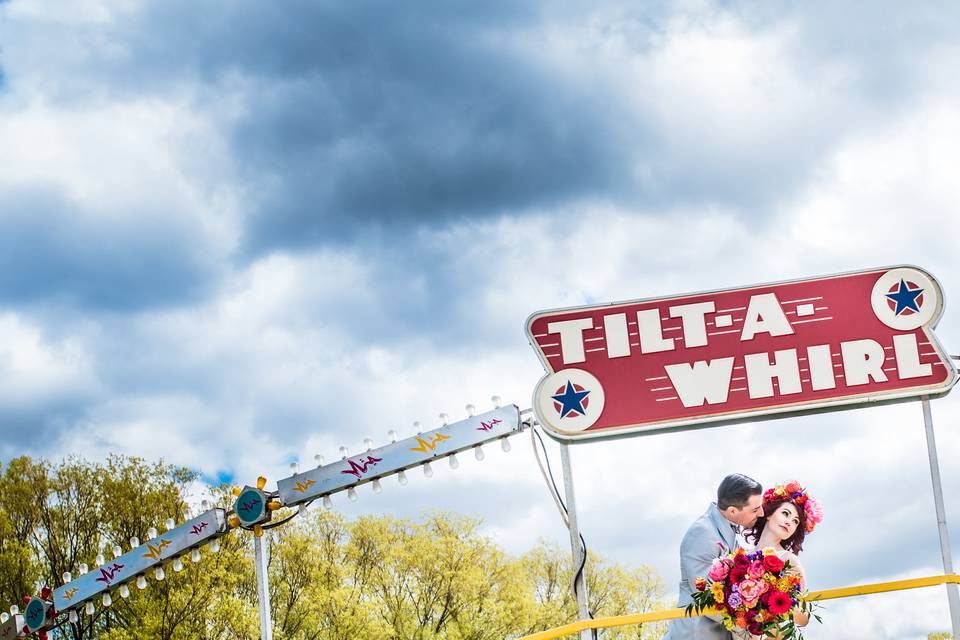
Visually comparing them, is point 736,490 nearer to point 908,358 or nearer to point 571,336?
point 908,358

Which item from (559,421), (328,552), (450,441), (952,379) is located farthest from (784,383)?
(328,552)

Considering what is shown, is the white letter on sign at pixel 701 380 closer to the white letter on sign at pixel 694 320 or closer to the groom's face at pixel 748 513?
the white letter on sign at pixel 694 320

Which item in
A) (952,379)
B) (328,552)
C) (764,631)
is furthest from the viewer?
(328,552)

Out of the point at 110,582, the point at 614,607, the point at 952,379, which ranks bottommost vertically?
the point at 614,607

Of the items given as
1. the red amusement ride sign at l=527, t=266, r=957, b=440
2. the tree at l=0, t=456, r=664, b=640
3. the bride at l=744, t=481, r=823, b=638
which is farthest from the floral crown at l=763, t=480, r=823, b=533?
the tree at l=0, t=456, r=664, b=640

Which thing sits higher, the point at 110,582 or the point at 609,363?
the point at 609,363

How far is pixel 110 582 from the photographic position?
64.7ft

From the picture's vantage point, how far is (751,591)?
33.0 feet

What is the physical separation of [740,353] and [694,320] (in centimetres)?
58

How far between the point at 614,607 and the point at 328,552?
9155mm

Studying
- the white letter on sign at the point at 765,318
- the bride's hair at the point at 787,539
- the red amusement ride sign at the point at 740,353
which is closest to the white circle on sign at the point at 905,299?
the red amusement ride sign at the point at 740,353

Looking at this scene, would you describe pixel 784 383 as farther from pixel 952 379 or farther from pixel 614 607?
pixel 614 607

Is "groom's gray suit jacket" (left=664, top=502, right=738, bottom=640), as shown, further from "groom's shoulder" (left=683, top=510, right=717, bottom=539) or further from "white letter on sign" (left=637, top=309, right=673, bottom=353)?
"white letter on sign" (left=637, top=309, right=673, bottom=353)

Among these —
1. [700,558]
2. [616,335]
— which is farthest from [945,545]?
[616,335]
